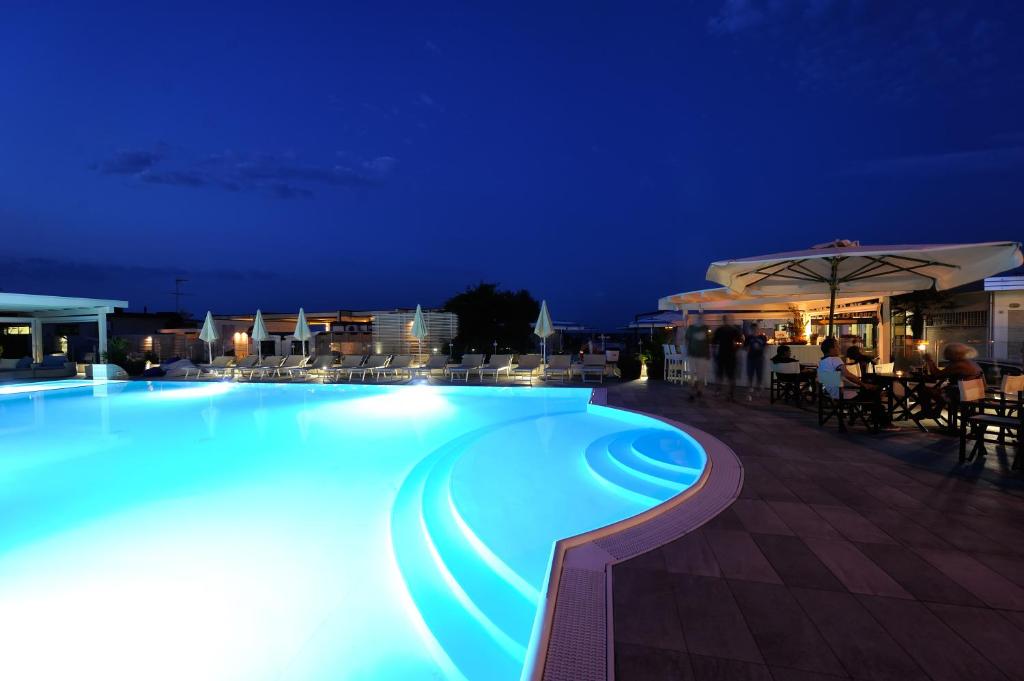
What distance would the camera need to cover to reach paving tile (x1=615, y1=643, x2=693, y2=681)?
1375 millimetres

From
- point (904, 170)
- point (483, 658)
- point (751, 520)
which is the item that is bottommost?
point (483, 658)

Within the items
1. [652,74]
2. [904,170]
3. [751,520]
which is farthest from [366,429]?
[904,170]

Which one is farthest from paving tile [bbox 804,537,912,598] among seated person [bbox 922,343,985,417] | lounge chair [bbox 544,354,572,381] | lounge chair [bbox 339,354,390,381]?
lounge chair [bbox 339,354,390,381]

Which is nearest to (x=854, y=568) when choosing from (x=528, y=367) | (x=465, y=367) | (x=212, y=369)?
(x=528, y=367)

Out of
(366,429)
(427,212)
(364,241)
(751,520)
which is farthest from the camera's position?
(364,241)

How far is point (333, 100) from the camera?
27312 mm

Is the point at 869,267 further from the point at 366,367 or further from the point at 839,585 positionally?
the point at 366,367

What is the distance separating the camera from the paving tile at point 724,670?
54.5 inches

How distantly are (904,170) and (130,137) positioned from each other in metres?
42.9

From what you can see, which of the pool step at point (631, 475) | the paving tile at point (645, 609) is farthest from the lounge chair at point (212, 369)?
the paving tile at point (645, 609)

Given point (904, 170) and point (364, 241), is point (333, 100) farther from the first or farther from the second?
point (904, 170)

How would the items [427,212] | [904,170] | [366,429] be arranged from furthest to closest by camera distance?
[427,212]
[904,170]
[366,429]

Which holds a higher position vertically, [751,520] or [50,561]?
[751,520]

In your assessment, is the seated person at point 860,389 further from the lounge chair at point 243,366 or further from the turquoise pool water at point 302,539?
the lounge chair at point 243,366
